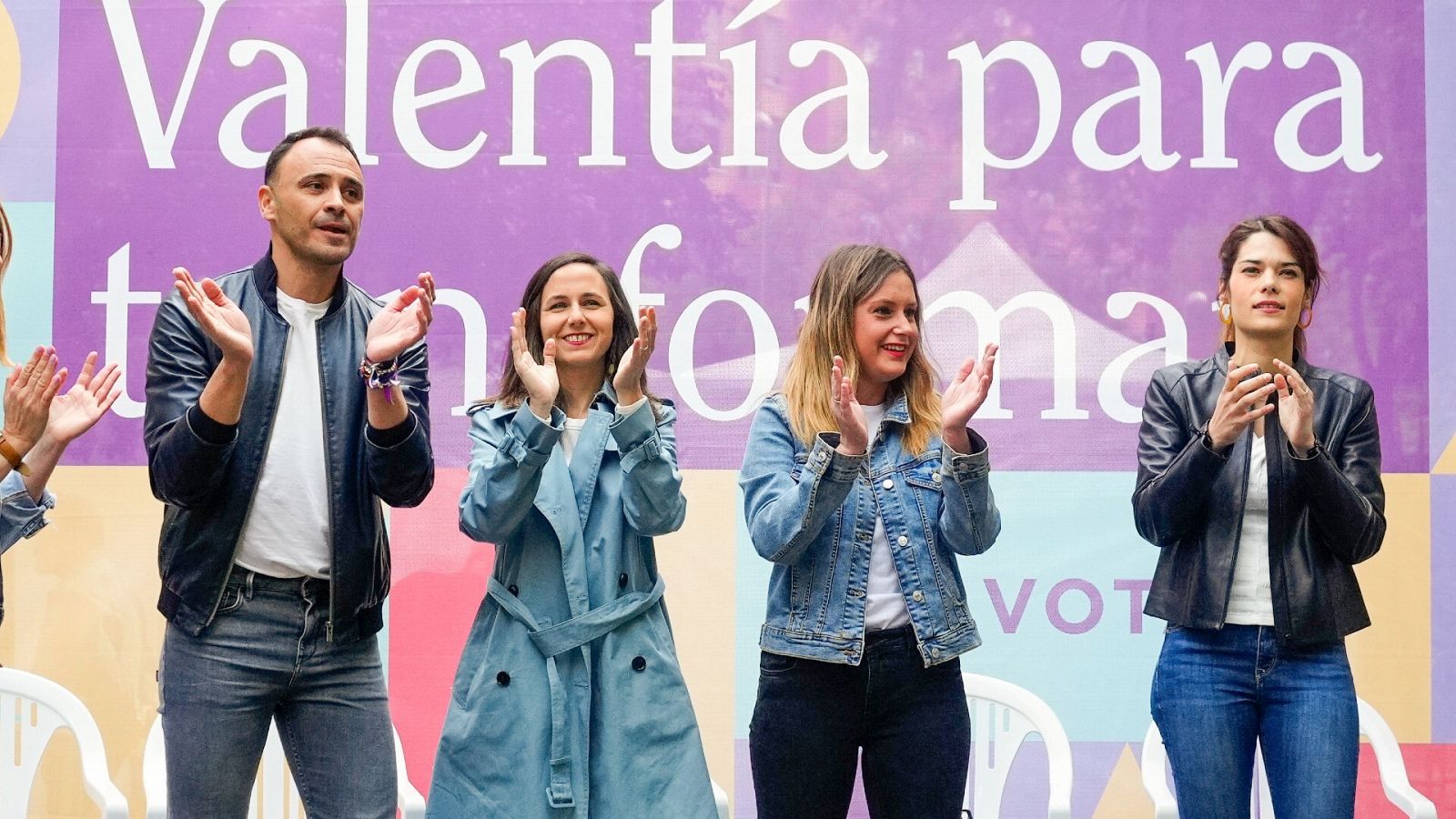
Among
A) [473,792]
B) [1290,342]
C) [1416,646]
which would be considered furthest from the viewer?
[1416,646]

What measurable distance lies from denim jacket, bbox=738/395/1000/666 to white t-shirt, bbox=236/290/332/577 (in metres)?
0.80

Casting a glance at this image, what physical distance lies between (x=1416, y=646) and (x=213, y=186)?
3363 mm

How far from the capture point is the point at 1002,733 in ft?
11.6

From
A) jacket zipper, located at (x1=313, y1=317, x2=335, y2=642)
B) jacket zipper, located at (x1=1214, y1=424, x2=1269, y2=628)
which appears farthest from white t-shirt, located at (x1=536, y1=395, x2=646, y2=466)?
jacket zipper, located at (x1=1214, y1=424, x2=1269, y2=628)

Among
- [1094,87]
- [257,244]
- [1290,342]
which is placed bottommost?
[1290,342]

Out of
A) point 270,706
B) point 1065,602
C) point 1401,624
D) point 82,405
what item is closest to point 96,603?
point 82,405

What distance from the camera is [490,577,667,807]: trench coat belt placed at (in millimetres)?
2678

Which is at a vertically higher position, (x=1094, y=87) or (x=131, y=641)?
(x=1094, y=87)

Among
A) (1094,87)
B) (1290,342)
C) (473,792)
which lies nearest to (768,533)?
(473,792)

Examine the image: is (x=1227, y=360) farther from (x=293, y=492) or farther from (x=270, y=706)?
(x=270, y=706)

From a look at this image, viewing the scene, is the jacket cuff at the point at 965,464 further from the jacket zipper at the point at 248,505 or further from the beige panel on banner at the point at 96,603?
the beige panel on banner at the point at 96,603

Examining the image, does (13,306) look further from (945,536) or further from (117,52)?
(945,536)

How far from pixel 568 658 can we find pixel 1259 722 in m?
1.36

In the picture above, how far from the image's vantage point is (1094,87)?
391 cm
